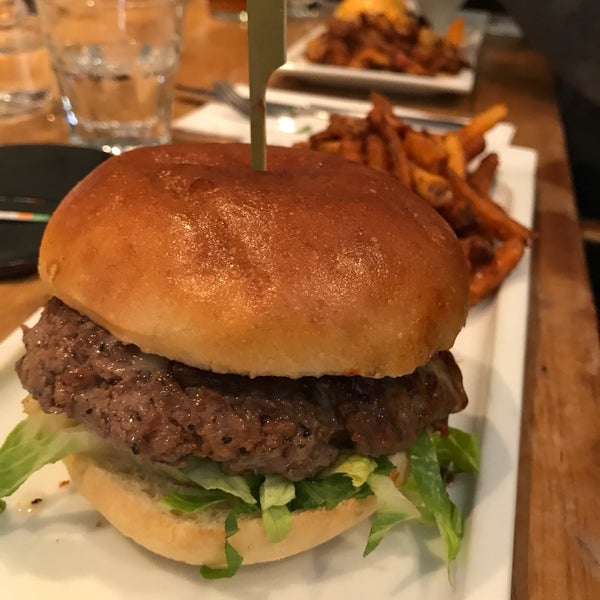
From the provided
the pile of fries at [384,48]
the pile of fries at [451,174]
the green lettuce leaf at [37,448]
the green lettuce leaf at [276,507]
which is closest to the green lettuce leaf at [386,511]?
the green lettuce leaf at [276,507]

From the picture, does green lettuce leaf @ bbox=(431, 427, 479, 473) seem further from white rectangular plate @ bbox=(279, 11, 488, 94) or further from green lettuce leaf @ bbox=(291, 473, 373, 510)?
white rectangular plate @ bbox=(279, 11, 488, 94)

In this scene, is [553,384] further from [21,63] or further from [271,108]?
[21,63]

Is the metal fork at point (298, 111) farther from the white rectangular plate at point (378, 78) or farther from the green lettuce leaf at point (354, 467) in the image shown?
the green lettuce leaf at point (354, 467)

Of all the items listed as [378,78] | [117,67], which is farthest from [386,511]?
[378,78]

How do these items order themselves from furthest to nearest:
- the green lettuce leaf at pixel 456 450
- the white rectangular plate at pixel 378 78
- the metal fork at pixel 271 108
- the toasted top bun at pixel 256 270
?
the white rectangular plate at pixel 378 78 < the metal fork at pixel 271 108 < the green lettuce leaf at pixel 456 450 < the toasted top bun at pixel 256 270

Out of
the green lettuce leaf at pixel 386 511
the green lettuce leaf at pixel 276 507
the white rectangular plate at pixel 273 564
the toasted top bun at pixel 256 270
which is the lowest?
the white rectangular plate at pixel 273 564

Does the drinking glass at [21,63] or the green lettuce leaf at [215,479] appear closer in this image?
the green lettuce leaf at [215,479]

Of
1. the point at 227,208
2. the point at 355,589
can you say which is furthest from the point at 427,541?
the point at 227,208

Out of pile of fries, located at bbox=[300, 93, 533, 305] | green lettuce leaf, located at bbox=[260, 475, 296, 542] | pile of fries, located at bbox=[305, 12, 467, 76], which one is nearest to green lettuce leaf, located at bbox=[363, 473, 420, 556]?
green lettuce leaf, located at bbox=[260, 475, 296, 542]
